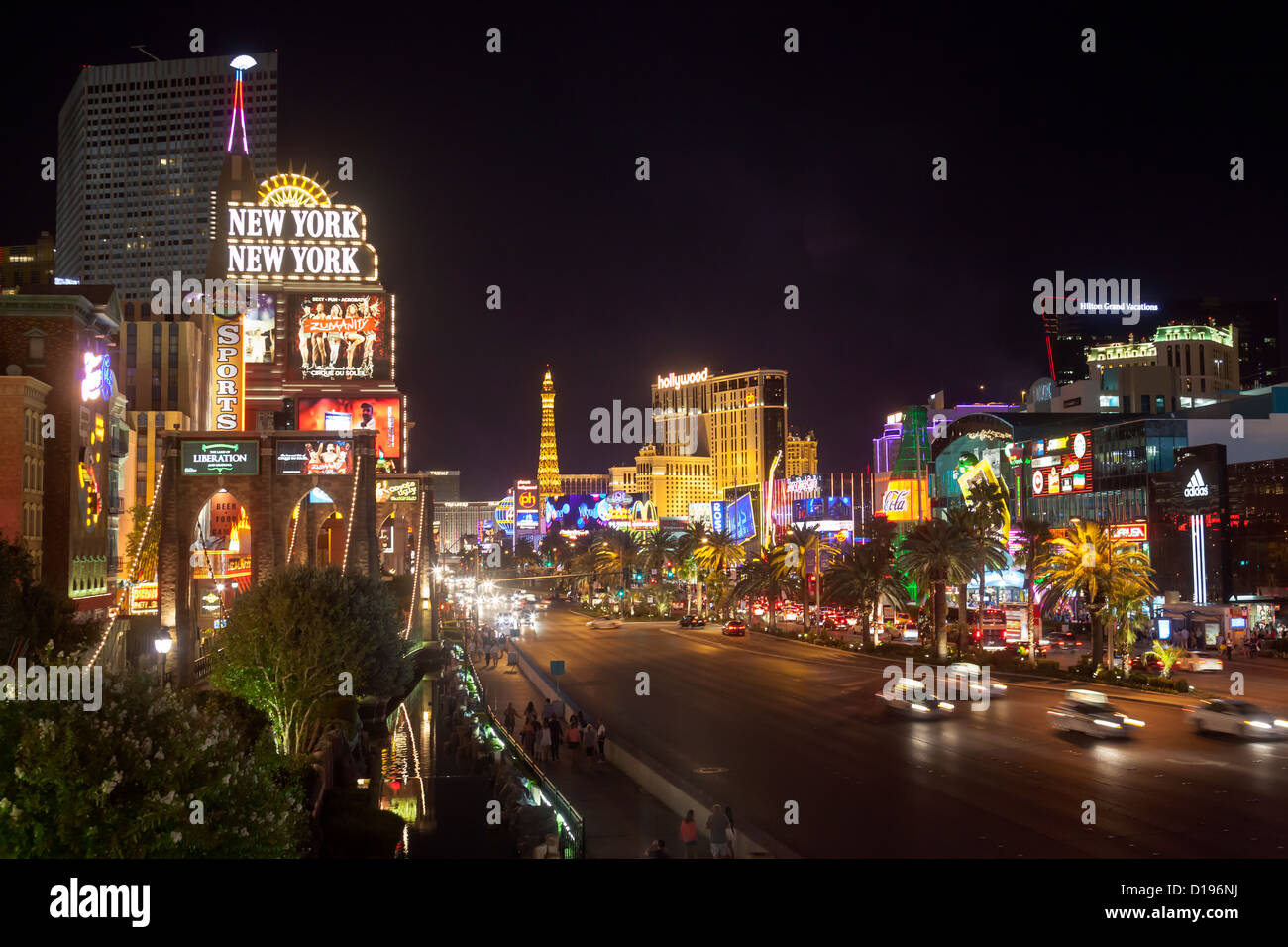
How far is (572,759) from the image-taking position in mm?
29156

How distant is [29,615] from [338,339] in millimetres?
55041

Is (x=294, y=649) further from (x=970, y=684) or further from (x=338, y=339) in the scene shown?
(x=338, y=339)

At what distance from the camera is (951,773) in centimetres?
2670

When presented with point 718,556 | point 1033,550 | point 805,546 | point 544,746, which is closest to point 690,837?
point 544,746

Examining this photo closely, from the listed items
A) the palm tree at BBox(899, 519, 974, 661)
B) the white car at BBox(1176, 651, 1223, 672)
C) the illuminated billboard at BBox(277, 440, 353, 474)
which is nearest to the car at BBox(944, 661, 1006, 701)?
the palm tree at BBox(899, 519, 974, 661)

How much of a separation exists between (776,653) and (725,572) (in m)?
32.2

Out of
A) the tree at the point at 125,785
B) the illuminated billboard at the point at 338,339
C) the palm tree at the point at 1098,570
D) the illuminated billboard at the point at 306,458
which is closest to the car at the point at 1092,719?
the palm tree at the point at 1098,570

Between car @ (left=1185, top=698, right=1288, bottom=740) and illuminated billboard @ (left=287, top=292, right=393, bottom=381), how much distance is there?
58840 millimetres

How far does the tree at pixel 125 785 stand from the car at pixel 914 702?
30.2 m

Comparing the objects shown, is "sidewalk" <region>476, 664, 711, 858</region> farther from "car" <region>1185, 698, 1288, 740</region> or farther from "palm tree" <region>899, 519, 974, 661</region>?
"palm tree" <region>899, 519, 974, 661</region>
